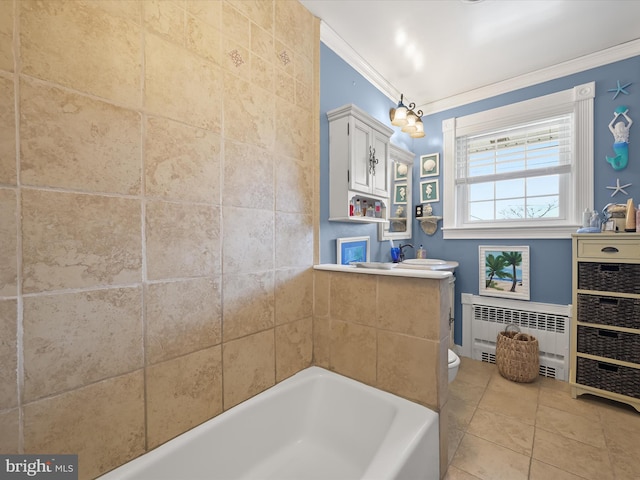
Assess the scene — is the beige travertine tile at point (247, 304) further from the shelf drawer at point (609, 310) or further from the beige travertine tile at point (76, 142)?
the shelf drawer at point (609, 310)

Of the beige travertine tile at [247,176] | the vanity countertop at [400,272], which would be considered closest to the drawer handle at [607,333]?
the vanity countertop at [400,272]

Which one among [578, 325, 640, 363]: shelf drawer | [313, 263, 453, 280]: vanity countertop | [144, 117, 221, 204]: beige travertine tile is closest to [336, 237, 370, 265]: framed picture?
[313, 263, 453, 280]: vanity countertop

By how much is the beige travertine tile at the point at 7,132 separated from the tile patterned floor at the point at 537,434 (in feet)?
6.98

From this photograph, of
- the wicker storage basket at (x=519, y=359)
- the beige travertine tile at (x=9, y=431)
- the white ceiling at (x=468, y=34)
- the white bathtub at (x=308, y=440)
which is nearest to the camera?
the beige travertine tile at (x=9, y=431)

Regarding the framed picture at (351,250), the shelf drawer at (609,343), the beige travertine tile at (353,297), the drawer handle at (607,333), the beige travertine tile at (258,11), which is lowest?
the shelf drawer at (609,343)

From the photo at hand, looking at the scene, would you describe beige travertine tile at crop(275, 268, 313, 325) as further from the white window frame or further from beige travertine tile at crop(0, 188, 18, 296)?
the white window frame

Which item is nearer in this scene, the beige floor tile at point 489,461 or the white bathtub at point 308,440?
the white bathtub at point 308,440

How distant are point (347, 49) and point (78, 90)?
1.83 metres

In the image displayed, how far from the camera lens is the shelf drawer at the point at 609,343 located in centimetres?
177

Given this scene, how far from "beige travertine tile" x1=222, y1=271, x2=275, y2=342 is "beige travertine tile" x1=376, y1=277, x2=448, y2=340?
1.97ft

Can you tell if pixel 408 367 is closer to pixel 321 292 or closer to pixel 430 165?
pixel 321 292

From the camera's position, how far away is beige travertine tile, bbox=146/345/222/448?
40.5 inches

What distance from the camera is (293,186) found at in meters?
1.62

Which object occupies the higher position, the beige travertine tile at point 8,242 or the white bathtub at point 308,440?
the beige travertine tile at point 8,242
